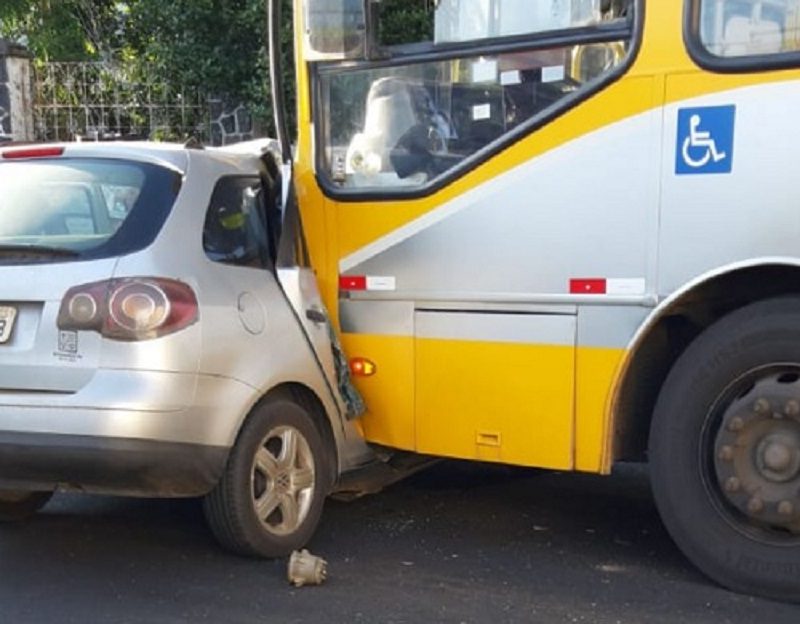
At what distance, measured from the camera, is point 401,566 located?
185 inches

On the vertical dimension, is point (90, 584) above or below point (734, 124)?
below

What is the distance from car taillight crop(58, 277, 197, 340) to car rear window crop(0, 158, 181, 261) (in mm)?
163

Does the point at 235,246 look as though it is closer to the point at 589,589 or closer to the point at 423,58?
the point at 423,58

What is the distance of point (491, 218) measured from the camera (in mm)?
4637

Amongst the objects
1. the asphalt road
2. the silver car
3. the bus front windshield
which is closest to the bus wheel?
the asphalt road

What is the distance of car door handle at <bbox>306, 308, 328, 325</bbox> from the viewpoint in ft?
16.0

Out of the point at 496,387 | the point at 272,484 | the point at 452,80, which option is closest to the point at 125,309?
the point at 272,484

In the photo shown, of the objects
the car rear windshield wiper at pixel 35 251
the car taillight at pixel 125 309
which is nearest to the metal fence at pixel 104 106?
the car rear windshield wiper at pixel 35 251

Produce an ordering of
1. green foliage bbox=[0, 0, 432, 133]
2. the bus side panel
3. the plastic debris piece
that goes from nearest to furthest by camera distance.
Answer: the plastic debris piece → the bus side panel → green foliage bbox=[0, 0, 432, 133]

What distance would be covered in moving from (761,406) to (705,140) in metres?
1.02

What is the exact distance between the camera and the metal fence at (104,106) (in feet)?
38.3

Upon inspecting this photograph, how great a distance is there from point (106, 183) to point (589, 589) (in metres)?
2.53

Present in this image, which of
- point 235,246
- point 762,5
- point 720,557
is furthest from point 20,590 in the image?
point 762,5

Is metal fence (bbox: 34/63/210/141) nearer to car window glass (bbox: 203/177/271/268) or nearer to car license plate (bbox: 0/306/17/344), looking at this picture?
car window glass (bbox: 203/177/271/268)
